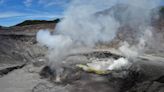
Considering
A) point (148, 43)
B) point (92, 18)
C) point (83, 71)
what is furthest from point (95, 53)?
point (148, 43)

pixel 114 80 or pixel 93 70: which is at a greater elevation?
pixel 93 70

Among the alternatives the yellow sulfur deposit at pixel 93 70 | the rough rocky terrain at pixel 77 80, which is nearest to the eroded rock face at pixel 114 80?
the rough rocky terrain at pixel 77 80

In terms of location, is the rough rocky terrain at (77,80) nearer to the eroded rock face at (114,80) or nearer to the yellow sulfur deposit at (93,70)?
the eroded rock face at (114,80)

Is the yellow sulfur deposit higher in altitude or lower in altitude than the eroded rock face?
higher

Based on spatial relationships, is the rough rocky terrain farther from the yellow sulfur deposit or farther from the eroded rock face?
the yellow sulfur deposit

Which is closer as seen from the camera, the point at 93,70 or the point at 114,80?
the point at 114,80

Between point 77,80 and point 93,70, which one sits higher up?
point 93,70

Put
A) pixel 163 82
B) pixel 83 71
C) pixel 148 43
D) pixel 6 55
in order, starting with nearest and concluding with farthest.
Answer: pixel 163 82 → pixel 83 71 → pixel 6 55 → pixel 148 43

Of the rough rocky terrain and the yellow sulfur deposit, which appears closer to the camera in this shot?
the rough rocky terrain

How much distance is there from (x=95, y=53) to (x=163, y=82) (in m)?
6.94

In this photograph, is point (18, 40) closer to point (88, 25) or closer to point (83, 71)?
point (88, 25)

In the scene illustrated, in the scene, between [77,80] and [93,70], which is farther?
[93,70]

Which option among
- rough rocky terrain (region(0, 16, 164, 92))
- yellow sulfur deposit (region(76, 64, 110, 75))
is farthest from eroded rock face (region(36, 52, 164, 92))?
yellow sulfur deposit (region(76, 64, 110, 75))

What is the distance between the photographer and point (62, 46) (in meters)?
13.0
